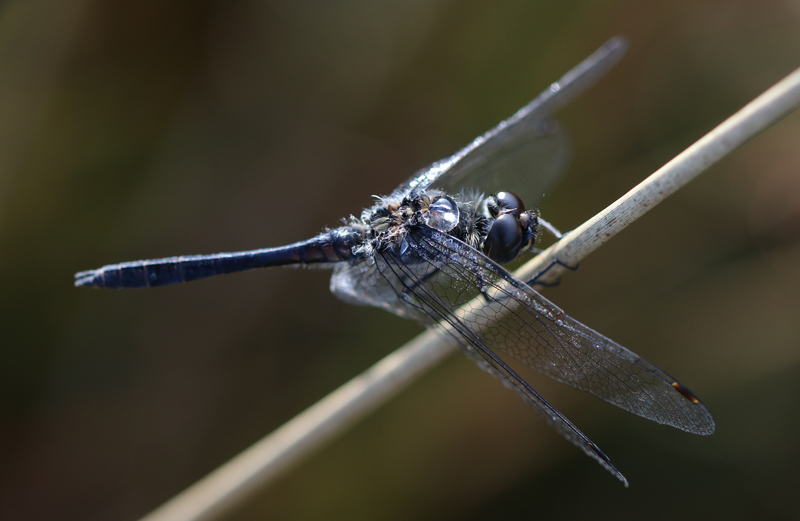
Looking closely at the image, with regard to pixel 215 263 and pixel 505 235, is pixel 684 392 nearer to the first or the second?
pixel 505 235

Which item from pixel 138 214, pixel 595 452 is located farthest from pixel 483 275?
pixel 138 214

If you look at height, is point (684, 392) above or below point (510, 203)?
below

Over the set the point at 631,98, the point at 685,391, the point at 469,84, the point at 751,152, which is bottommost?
the point at 685,391

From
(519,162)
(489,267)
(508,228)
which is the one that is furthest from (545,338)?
(519,162)

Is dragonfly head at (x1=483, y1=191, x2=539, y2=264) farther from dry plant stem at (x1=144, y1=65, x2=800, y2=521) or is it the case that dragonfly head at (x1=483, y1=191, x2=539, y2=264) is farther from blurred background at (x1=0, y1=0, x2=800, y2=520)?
blurred background at (x1=0, y1=0, x2=800, y2=520)

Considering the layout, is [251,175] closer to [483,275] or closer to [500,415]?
[483,275]

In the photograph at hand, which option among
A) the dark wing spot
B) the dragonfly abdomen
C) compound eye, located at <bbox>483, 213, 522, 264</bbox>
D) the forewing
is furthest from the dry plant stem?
the dragonfly abdomen
